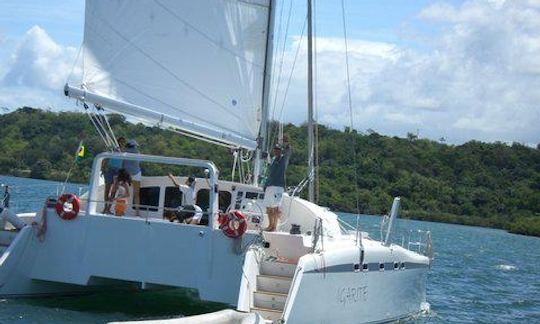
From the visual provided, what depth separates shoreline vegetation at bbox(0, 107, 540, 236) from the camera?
5317cm

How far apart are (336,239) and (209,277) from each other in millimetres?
2655

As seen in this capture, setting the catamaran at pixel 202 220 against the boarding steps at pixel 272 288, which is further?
the catamaran at pixel 202 220

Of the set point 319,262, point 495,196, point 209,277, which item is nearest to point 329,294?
point 319,262

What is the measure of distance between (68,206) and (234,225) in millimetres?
2787

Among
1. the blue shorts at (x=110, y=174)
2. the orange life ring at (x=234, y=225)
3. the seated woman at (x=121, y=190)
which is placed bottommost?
the orange life ring at (x=234, y=225)

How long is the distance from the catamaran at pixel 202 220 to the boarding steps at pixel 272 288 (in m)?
0.02

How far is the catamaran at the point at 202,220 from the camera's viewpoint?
1496 centimetres

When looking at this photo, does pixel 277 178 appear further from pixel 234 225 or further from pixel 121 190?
pixel 121 190

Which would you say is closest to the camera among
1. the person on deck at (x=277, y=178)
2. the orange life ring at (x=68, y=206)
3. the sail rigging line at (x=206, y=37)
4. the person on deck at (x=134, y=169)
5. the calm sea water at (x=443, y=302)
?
the orange life ring at (x=68, y=206)

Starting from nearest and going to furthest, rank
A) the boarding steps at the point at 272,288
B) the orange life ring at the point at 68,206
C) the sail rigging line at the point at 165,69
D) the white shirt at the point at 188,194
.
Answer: the boarding steps at the point at 272,288 → the orange life ring at the point at 68,206 → the sail rigging line at the point at 165,69 → the white shirt at the point at 188,194

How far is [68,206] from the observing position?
15812 mm

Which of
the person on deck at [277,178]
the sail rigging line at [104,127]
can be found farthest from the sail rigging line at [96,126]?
the person on deck at [277,178]

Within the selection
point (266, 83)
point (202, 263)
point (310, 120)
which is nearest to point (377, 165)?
point (310, 120)

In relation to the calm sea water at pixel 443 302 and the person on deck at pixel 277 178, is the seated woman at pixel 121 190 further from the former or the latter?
the person on deck at pixel 277 178
